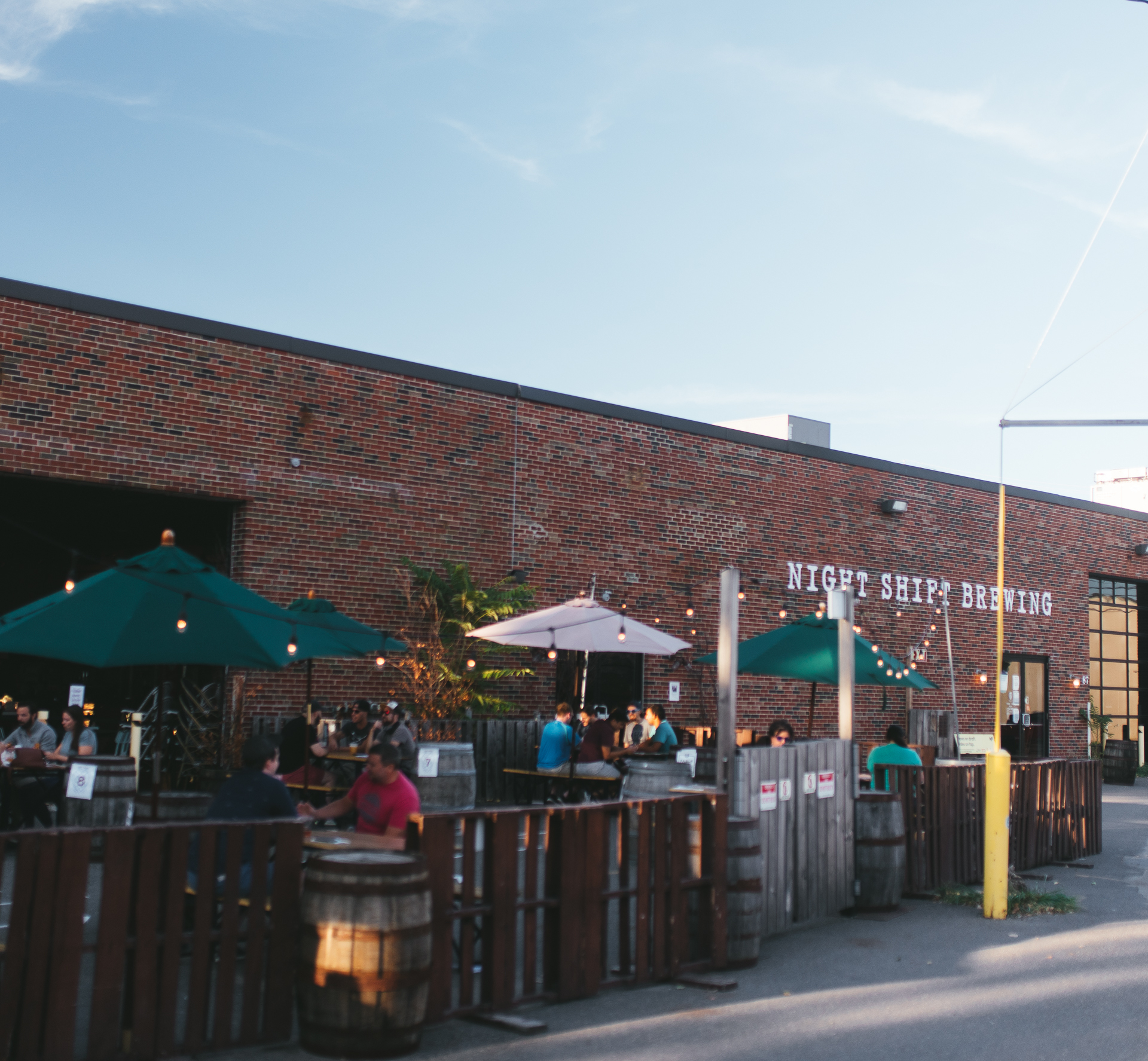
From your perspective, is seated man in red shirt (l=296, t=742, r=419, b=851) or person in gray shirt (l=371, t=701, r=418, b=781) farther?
person in gray shirt (l=371, t=701, r=418, b=781)

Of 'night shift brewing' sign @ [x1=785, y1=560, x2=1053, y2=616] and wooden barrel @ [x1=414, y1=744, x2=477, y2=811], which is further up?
'night shift brewing' sign @ [x1=785, y1=560, x2=1053, y2=616]

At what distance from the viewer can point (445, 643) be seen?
1753cm

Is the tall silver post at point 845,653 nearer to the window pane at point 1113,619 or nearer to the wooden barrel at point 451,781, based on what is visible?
the wooden barrel at point 451,781

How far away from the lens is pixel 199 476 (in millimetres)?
15656

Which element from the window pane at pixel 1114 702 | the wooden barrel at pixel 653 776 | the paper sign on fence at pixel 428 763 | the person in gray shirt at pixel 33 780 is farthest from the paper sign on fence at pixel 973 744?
the person in gray shirt at pixel 33 780

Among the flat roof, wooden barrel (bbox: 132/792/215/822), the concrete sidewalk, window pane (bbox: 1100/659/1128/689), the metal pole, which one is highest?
the flat roof

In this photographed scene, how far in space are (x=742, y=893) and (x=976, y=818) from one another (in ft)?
15.7

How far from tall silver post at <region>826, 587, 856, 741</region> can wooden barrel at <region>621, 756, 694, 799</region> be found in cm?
242

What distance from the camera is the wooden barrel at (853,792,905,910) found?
1024 cm

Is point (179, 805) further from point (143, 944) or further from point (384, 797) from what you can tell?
point (143, 944)

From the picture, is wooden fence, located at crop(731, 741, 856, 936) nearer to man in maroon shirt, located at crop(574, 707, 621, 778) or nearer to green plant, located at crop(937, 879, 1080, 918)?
green plant, located at crop(937, 879, 1080, 918)

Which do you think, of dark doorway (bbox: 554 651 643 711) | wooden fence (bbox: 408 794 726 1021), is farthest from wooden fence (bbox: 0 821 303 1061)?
dark doorway (bbox: 554 651 643 711)

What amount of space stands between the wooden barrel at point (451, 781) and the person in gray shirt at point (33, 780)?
11.7 ft

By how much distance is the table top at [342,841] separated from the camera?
7000 mm
